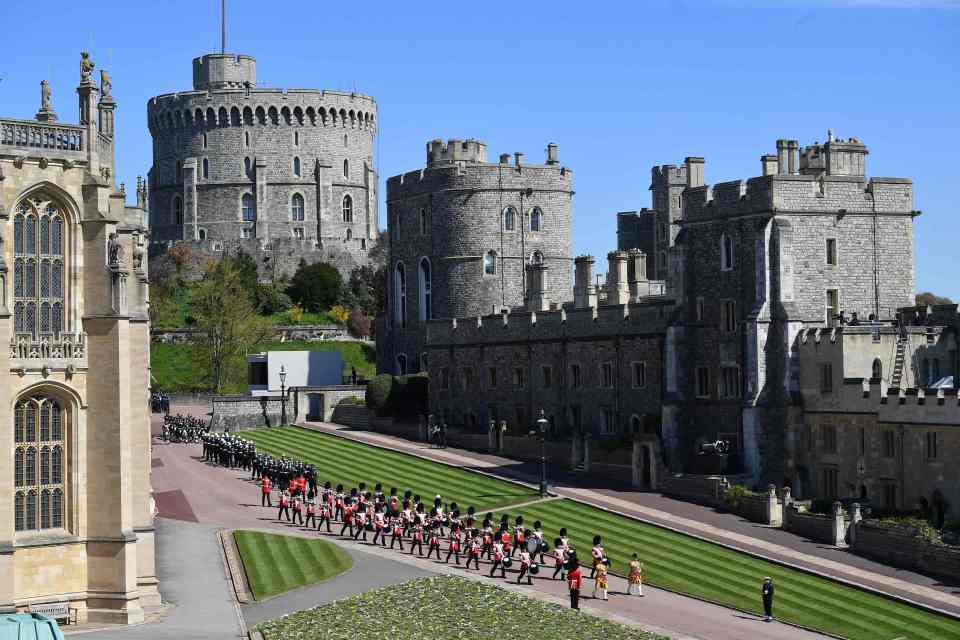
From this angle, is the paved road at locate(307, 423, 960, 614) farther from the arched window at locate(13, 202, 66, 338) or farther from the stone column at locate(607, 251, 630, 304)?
the arched window at locate(13, 202, 66, 338)

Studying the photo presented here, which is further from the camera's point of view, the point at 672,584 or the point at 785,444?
the point at 785,444

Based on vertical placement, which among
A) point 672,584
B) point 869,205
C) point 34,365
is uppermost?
point 869,205

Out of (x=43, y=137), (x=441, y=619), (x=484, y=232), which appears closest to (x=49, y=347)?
(x=43, y=137)

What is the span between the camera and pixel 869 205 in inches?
2687

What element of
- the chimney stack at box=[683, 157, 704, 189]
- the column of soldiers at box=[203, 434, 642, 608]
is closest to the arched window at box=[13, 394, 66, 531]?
the column of soldiers at box=[203, 434, 642, 608]

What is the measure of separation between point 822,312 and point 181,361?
6984cm

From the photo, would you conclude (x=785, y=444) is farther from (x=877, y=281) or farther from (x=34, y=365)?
(x=34, y=365)

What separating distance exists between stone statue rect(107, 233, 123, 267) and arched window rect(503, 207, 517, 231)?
5655 cm

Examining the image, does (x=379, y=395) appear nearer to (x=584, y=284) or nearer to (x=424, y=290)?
(x=424, y=290)

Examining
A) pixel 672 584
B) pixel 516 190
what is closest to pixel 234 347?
pixel 516 190

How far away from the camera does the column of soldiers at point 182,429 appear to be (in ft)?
280

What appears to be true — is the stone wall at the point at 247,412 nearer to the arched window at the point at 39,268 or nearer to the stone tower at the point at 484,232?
the stone tower at the point at 484,232

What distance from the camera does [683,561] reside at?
51.9 m

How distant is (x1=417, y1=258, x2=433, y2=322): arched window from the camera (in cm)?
9950
